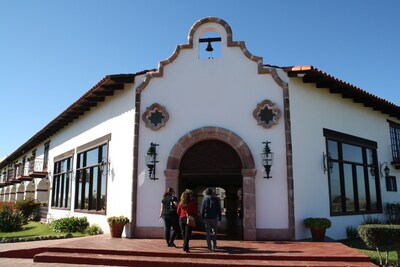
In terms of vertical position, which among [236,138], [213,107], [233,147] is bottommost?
[233,147]

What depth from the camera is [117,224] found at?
37.7ft

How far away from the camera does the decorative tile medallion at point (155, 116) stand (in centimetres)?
1188

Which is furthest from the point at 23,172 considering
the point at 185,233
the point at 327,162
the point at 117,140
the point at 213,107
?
the point at 327,162

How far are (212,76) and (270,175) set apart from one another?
3899mm

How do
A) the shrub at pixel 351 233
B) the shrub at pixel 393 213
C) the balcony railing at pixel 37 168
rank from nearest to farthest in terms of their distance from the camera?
the shrub at pixel 351 233, the shrub at pixel 393 213, the balcony railing at pixel 37 168

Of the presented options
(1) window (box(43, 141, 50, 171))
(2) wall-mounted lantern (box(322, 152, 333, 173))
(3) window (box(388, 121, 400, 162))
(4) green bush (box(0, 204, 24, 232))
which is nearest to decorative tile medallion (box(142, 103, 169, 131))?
(2) wall-mounted lantern (box(322, 152, 333, 173))

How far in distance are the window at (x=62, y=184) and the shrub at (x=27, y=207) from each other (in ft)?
11.0

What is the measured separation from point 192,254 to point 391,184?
1167 cm

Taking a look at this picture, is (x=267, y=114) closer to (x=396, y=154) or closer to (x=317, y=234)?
(x=317, y=234)

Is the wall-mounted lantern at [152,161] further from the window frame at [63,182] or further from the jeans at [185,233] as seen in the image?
the window frame at [63,182]

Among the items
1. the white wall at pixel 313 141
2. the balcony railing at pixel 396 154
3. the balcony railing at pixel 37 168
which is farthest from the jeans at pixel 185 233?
the balcony railing at pixel 37 168

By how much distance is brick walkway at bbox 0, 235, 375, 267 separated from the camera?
837 cm

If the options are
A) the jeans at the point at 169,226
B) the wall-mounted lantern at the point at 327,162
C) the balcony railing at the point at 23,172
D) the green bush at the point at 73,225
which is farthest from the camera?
the balcony railing at the point at 23,172

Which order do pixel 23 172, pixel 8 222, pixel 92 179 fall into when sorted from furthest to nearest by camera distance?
pixel 23 172, pixel 8 222, pixel 92 179
